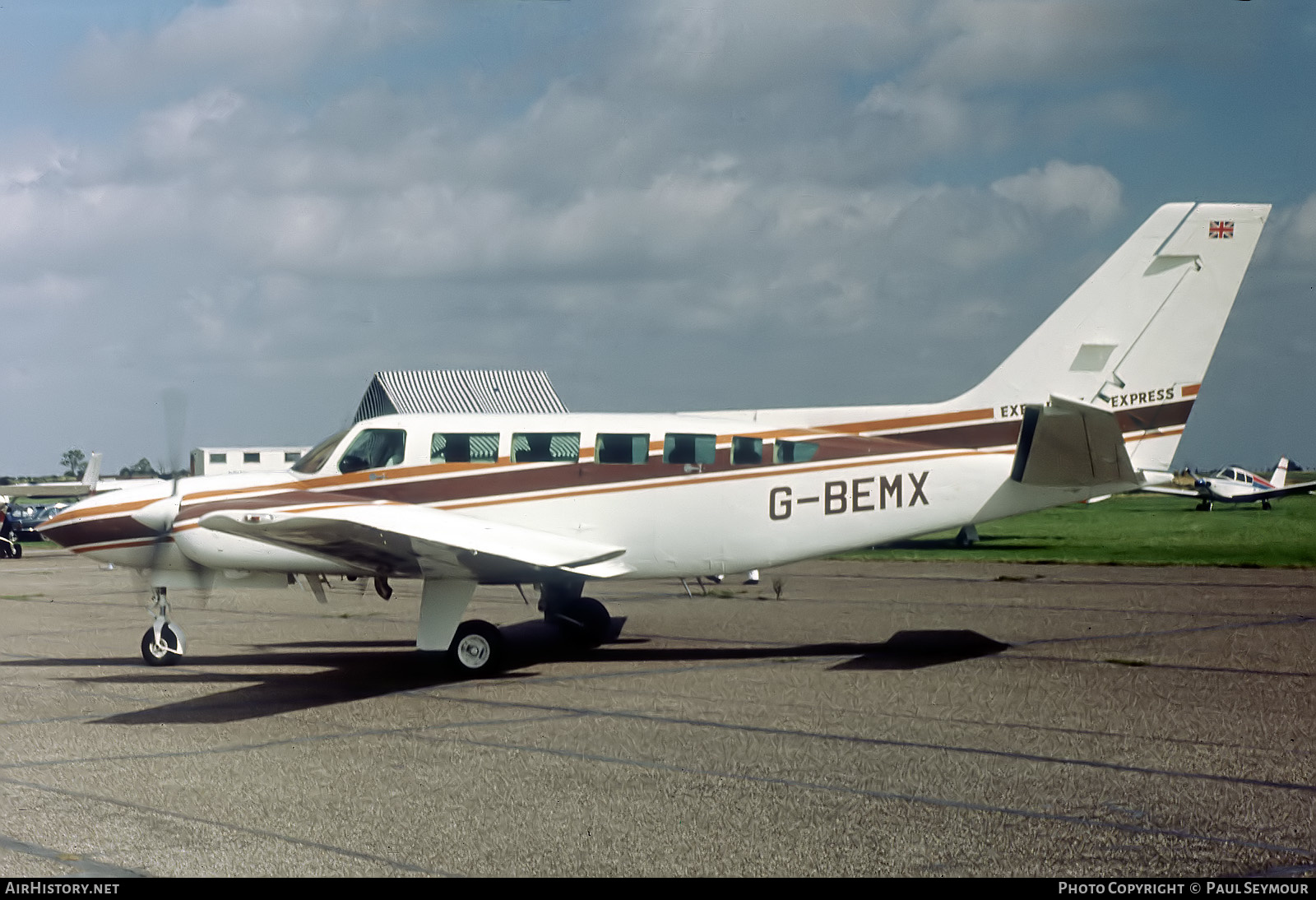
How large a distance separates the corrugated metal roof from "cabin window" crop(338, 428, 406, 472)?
2673 cm

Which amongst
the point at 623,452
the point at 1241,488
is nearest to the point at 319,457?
the point at 623,452

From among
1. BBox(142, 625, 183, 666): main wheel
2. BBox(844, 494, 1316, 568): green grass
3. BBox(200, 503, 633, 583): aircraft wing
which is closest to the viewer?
BBox(200, 503, 633, 583): aircraft wing

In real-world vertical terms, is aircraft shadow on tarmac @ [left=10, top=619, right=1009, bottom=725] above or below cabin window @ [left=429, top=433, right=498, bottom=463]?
below

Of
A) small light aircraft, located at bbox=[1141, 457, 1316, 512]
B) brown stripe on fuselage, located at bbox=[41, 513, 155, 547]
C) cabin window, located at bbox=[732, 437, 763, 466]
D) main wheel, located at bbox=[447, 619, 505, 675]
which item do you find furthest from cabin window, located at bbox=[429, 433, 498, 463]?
small light aircraft, located at bbox=[1141, 457, 1316, 512]

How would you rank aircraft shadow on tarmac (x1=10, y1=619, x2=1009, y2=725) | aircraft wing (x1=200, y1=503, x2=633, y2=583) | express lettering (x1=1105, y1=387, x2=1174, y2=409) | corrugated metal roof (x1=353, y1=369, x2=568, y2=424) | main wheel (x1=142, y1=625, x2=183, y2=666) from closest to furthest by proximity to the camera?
aircraft shadow on tarmac (x1=10, y1=619, x2=1009, y2=725)
aircraft wing (x1=200, y1=503, x2=633, y2=583)
express lettering (x1=1105, y1=387, x2=1174, y2=409)
main wheel (x1=142, y1=625, x2=183, y2=666)
corrugated metal roof (x1=353, y1=369, x2=568, y2=424)

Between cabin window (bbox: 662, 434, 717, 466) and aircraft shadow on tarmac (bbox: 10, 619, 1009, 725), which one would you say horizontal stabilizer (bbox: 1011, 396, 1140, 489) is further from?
cabin window (bbox: 662, 434, 717, 466)

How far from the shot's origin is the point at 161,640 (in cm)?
1398

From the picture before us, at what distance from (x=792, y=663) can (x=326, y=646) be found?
6.54 meters

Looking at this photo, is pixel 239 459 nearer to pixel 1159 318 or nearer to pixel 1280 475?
pixel 1159 318

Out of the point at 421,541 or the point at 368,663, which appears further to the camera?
the point at 368,663

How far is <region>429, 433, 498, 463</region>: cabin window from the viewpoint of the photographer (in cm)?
1362

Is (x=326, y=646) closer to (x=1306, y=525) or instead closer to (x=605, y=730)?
(x=605, y=730)

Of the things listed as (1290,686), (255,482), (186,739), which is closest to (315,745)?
(186,739)

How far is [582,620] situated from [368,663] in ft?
8.62
